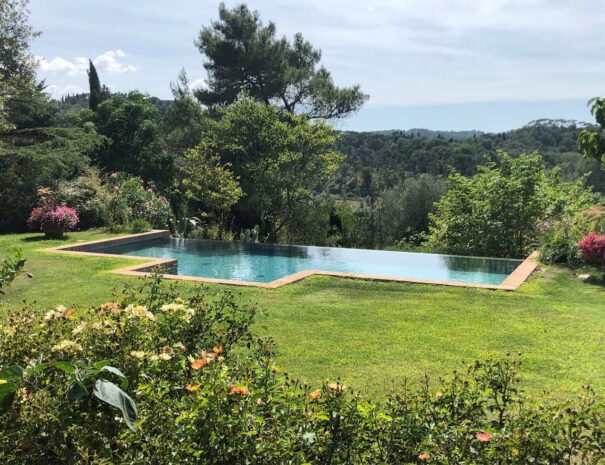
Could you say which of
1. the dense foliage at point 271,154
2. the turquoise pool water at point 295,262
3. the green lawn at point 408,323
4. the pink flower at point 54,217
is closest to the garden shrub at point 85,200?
the pink flower at point 54,217

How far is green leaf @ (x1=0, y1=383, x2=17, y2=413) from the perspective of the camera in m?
1.64

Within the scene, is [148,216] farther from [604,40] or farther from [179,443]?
[179,443]

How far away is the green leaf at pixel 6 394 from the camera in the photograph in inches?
64.4

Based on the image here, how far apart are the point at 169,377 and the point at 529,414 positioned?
58.0 inches

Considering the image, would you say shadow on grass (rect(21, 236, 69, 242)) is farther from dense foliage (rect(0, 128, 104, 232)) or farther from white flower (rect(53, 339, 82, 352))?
white flower (rect(53, 339, 82, 352))

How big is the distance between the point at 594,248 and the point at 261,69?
17.4 metres

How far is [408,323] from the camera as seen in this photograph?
518 cm

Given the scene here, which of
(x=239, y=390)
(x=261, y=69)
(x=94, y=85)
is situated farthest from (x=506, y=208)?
(x=94, y=85)

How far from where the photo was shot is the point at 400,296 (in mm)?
6438

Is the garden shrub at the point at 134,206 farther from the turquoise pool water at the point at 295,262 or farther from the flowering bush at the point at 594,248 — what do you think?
the flowering bush at the point at 594,248

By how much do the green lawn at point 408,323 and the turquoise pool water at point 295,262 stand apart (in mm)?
1908

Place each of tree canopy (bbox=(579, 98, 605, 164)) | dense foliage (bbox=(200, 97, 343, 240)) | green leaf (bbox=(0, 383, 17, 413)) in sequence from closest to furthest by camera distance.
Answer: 1. green leaf (bbox=(0, 383, 17, 413))
2. tree canopy (bbox=(579, 98, 605, 164))
3. dense foliage (bbox=(200, 97, 343, 240))

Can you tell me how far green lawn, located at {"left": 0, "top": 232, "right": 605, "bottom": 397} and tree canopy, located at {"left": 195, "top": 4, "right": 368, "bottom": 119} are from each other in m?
15.4

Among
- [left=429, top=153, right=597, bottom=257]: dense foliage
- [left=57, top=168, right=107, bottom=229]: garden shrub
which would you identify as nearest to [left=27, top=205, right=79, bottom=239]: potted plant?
[left=57, top=168, right=107, bottom=229]: garden shrub
